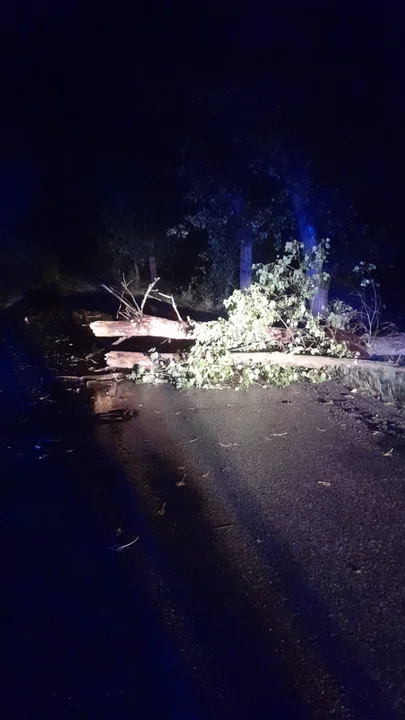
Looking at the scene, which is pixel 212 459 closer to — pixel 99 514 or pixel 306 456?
pixel 306 456

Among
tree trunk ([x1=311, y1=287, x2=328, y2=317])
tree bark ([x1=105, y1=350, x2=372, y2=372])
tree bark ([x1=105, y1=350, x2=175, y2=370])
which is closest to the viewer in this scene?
tree bark ([x1=105, y1=350, x2=372, y2=372])

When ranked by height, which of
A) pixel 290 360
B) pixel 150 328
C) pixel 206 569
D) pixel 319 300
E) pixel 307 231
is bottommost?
pixel 206 569

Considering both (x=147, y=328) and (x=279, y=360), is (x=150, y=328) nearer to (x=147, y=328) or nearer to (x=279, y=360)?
(x=147, y=328)

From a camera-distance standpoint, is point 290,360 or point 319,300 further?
point 319,300

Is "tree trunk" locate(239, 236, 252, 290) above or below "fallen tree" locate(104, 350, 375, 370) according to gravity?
above

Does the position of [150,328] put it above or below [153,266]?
below

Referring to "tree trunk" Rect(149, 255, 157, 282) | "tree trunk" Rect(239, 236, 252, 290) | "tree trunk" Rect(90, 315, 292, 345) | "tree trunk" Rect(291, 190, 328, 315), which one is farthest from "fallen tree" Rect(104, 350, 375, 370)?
"tree trunk" Rect(149, 255, 157, 282)

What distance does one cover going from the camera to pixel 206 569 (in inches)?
126

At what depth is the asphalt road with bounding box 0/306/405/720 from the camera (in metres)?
2.37

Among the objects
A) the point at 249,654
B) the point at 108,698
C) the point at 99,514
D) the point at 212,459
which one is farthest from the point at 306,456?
the point at 108,698

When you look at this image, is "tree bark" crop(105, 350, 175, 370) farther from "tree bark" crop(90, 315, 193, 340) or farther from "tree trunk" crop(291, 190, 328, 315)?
"tree trunk" crop(291, 190, 328, 315)

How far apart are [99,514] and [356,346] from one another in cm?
502

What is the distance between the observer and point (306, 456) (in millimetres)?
4668

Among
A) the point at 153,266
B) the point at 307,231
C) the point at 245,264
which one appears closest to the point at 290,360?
the point at 307,231
